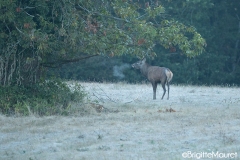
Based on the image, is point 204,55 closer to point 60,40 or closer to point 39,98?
point 39,98

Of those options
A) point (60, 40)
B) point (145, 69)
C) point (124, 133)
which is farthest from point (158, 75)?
point (124, 133)

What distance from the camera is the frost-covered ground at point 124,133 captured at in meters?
10.4

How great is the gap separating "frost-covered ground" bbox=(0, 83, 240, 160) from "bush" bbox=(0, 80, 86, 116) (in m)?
0.58

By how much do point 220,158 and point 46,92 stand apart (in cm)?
833

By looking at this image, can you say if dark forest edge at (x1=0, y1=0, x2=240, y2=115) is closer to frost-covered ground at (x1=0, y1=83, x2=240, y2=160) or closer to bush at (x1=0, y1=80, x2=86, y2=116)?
bush at (x1=0, y1=80, x2=86, y2=116)

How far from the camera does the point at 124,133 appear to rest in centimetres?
1230

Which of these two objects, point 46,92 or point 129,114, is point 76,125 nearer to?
point 129,114

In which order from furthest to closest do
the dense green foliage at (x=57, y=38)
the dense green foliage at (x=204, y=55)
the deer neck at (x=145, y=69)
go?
the dense green foliage at (x=204, y=55)
the deer neck at (x=145, y=69)
the dense green foliage at (x=57, y=38)

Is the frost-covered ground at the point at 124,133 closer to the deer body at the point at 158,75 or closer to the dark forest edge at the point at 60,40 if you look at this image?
the dark forest edge at the point at 60,40

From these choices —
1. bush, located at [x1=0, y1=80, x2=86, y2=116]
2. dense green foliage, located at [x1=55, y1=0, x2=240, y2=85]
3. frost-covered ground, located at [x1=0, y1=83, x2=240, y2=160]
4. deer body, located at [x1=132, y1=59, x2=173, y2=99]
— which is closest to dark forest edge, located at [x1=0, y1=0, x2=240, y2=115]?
bush, located at [x1=0, y1=80, x2=86, y2=116]

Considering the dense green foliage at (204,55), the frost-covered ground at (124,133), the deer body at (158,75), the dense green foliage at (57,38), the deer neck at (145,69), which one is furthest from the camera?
the dense green foliage at (204,55)

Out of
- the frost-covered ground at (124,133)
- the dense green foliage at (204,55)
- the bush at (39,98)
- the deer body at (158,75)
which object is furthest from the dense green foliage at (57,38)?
the dense green foliage at (204,55)

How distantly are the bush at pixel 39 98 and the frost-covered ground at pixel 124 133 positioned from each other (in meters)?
0.58

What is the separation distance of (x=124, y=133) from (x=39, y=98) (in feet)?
15.5
